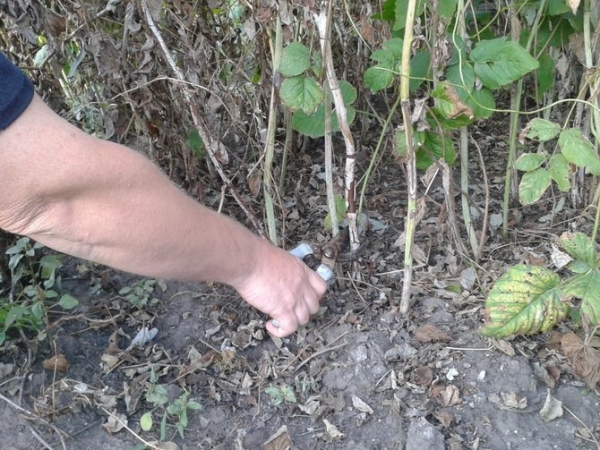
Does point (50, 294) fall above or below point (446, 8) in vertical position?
below

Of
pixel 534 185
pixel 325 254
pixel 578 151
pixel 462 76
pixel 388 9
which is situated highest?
pixel 388 9

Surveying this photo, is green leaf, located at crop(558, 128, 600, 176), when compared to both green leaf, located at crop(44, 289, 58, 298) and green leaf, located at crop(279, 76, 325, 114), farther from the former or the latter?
green leaf, located at crop(44, 289, 58, 298)

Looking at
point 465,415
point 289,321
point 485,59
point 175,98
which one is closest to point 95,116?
point 175,98

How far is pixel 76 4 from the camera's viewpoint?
1.69 m

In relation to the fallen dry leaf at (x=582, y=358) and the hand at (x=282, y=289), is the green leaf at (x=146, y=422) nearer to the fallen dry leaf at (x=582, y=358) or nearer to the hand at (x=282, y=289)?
the hand at (x=282, y=289)

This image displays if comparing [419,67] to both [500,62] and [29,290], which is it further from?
[29,290]

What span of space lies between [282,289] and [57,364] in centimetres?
68

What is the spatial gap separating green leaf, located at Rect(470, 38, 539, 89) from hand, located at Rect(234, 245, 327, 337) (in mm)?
622

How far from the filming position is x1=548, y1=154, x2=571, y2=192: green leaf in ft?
4.85

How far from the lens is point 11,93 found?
0.96m

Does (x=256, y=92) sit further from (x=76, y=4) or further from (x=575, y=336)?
(x=575, y=336)

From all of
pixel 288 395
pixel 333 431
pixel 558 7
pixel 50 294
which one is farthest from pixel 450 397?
pixel 50 294

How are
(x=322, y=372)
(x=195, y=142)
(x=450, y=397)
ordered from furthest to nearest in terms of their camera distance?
1. (x=195, y=142)
2. (x=322, y=372)
3. (x=450, y=397)

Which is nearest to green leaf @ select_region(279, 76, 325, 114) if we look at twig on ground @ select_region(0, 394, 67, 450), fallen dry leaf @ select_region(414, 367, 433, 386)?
fallen dry leaf @ select_region(414, 367, 433, 386)
